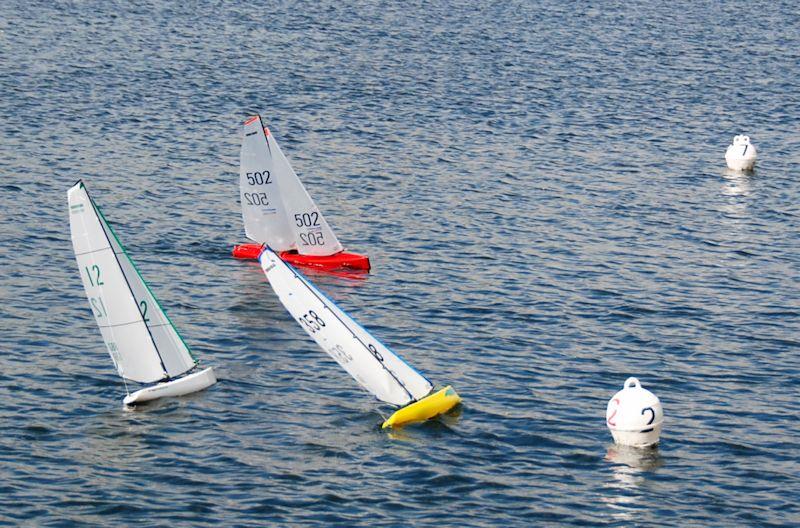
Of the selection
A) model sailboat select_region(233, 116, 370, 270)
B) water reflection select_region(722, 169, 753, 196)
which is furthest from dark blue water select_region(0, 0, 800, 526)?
model sailboat select_region(233, 116, 370, 270)

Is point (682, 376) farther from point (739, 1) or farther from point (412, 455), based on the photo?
point (739, 1)

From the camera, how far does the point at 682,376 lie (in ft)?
126

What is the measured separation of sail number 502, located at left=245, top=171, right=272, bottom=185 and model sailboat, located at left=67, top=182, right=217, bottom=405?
47.8 ft

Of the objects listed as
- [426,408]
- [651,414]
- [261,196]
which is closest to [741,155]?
[261,196]

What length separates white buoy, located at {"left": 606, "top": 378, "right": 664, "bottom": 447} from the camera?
32.3m

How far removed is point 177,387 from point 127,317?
230cm

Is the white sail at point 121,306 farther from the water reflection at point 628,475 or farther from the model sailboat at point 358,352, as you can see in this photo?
the water reflection at point 628,475

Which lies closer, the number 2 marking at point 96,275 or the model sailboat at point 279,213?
the number 2 marking at point 96,275

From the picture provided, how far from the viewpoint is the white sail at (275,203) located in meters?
49.6

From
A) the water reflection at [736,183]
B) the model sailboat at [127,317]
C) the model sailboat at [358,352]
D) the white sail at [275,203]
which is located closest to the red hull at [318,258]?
the white sail at [275,203]

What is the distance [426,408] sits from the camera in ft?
112

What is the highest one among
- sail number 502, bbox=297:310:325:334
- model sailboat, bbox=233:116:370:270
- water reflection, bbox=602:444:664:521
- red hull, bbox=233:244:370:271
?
model sailboat, bbox=233:116:370:270

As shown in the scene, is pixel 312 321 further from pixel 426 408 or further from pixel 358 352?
pixel 426 408

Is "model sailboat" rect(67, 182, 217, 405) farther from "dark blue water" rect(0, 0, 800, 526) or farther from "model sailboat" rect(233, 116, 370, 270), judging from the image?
"model sailboat" rect(233, 116, 370, 270)
